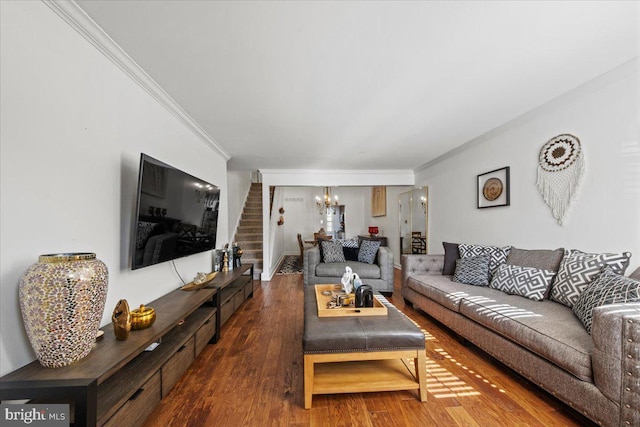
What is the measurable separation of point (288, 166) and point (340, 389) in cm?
400

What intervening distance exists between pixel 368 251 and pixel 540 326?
2.76m

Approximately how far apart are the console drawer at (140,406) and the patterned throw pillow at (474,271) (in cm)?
296

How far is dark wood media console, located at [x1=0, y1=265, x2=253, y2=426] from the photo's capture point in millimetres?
969

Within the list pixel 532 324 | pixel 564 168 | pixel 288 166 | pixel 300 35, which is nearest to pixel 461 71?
pixel 300 35

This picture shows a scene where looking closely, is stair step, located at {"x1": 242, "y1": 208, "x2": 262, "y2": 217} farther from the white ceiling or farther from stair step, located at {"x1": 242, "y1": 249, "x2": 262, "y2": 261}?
the white ceiling

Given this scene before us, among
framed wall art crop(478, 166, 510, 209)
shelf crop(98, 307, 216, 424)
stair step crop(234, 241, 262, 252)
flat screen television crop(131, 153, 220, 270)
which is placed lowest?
shelf crop(98, 307, 216, 424)

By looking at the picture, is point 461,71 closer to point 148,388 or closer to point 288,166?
point 148,388

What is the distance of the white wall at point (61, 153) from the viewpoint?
1.10 metres

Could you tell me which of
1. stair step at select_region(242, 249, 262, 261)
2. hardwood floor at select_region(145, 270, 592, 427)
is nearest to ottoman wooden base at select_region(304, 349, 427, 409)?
hardwood floor at select_region(145, 270, 592, 427)

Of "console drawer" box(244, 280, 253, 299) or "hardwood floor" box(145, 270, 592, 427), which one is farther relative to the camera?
"console drawer" box(244, 280, 253, 299)

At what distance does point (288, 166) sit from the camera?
4965 mm

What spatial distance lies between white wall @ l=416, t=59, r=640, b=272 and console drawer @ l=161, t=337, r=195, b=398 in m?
3.43

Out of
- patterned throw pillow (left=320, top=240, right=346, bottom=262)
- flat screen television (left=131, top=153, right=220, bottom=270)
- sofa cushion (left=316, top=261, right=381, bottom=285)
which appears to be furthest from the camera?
patterned throw pillow (left=320, top=240, right=346, bottom=262)

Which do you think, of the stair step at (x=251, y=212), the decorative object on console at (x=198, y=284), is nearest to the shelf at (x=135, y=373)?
the decorative object on console at (x=198, y=284)
